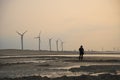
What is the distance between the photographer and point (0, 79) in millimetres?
33219

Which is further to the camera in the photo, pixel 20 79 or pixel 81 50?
pixel 81 50

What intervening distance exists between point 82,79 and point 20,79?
5354 mm

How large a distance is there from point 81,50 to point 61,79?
33.6 m

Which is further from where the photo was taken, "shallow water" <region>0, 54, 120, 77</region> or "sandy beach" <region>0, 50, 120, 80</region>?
"shallow water" <region>0, 54, 120, 77</region>

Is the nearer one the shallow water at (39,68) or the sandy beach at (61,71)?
the sandy beach at (61,71)

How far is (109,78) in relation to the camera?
3197 centimetres

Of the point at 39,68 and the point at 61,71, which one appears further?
the point at 39,68

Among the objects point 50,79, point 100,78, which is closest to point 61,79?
point 50,79

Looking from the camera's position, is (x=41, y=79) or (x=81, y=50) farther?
(x=81, y=50)

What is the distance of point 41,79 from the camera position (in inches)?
A: 1282

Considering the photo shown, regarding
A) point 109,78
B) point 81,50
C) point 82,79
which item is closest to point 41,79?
point 82,79

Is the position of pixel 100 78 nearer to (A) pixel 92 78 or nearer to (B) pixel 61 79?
(A) pixel 92 78

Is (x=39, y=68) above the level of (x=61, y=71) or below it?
above

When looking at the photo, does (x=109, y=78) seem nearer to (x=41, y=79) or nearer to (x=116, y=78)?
(x=116, y=78)
